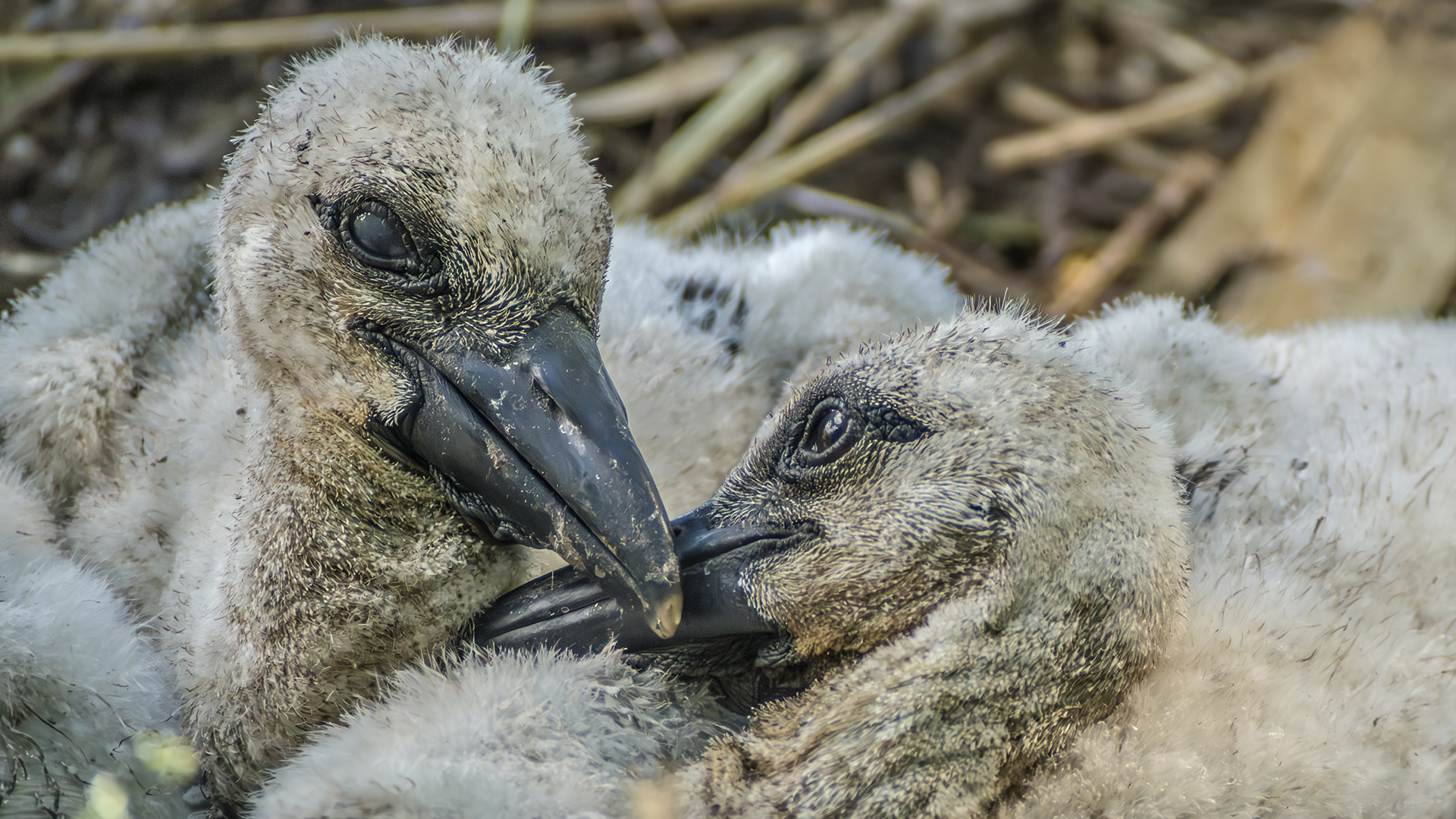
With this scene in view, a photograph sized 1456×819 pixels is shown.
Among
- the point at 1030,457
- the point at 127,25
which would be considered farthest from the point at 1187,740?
the point at 127,25

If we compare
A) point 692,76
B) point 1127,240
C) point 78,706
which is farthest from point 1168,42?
point 78,706

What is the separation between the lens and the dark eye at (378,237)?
156 centimetres

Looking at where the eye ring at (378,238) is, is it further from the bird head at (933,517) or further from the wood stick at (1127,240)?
the wood stick at (1127,240)

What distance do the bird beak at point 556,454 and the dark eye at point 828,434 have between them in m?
0.21

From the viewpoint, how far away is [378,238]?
5.16 ft

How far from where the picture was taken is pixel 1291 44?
3.88m

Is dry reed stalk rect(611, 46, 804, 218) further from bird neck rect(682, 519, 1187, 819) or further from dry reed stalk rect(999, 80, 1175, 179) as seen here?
bird neck rect(682, 519, 1187, 819)

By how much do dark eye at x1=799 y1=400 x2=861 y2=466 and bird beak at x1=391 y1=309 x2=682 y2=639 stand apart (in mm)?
210

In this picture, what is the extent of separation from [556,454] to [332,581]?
0.36m

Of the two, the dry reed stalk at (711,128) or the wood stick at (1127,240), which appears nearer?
the wood stick at (1127,240)

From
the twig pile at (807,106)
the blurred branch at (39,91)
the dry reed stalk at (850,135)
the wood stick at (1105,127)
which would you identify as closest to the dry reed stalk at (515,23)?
the twig pile at (807,106)

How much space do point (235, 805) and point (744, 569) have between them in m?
0.77

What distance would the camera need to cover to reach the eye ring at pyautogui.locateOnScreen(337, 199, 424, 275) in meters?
1.56

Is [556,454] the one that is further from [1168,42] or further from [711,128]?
[1168,42]
